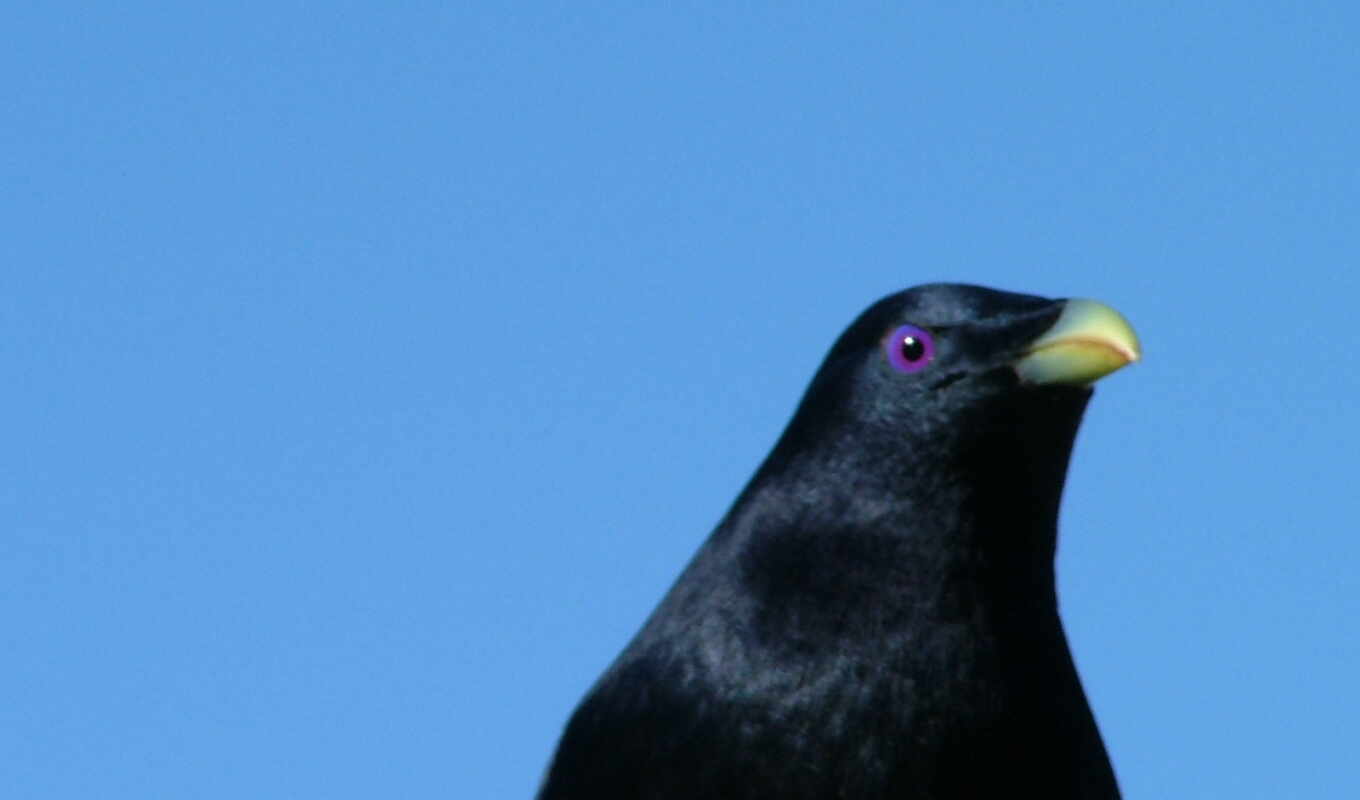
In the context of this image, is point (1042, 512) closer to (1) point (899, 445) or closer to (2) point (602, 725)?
(1) point (899, 445)

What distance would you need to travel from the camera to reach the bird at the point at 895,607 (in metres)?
7.23

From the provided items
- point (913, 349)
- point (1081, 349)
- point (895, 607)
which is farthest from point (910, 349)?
point (895, 607)

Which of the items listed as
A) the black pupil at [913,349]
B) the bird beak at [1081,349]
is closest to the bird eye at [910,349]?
the black pupil at [913,349]

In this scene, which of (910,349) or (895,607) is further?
(910,349)

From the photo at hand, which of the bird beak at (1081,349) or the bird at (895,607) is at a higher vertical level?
the bird beak at (1081,349)

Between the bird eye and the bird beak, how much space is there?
29 cm

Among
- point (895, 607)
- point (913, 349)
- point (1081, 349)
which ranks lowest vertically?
point (895, 607)

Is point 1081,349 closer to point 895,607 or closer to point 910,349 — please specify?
point 910,349

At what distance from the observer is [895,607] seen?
732 cm

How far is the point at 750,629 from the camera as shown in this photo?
291 inches

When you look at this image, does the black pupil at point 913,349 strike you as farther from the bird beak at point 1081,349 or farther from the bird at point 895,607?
the bird beak at point 1081,349

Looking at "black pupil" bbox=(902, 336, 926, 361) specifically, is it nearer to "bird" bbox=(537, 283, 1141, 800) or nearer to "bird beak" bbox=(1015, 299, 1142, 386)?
"bird" bbox=(537, 283, 1141, 800)

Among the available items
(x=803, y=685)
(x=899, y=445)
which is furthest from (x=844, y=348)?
(x=803, y=685)

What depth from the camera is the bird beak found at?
7.25 m
